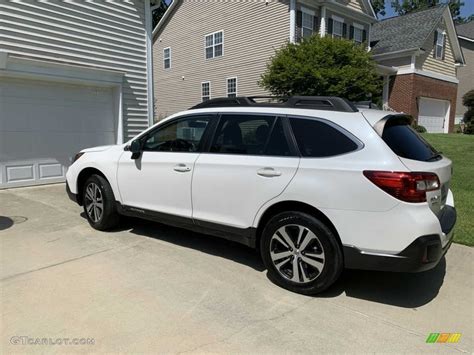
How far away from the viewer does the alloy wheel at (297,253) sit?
3.60 meters

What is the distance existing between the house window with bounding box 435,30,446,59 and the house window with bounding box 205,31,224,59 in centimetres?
1254

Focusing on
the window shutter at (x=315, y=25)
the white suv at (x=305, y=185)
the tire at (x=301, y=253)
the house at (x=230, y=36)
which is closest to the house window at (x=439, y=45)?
the house at (x=230, y=36)

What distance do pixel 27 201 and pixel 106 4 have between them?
529 centimetres

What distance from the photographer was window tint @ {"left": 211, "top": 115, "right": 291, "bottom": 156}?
3.89 metres

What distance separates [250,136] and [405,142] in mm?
1501

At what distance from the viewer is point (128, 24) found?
33.5ft

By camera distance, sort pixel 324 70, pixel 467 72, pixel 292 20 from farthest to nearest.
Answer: pixel 467 72 < pixel 292 20 < pixel 324 70

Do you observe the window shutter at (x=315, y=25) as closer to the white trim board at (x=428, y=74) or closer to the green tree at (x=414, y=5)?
the white trim board at (x=428, y=74)

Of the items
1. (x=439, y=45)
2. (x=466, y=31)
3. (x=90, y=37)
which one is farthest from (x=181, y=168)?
(x=466, y=31)

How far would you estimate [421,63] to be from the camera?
2156 centimetres

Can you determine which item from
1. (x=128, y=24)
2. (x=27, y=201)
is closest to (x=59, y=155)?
(x=27, y=201)

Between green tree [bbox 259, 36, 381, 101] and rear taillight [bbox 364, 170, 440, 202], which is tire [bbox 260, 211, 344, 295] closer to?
rear taillight [bbox 364, 170, 440, 202]

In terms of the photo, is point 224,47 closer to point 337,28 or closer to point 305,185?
point 337,28

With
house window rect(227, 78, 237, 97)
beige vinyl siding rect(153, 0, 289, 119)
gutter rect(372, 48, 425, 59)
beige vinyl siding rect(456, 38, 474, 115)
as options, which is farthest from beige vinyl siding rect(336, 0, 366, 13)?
beige vinyl siding rect(456, 38, 474, 115)
